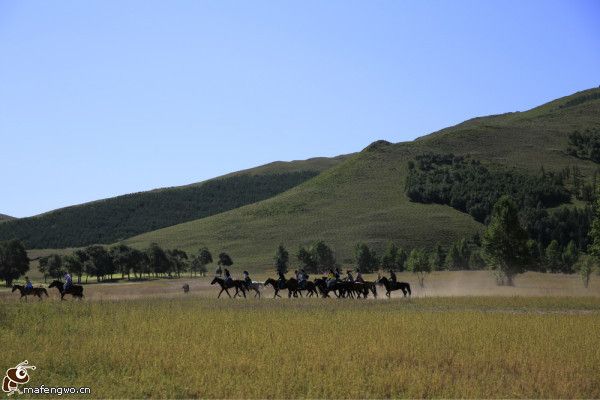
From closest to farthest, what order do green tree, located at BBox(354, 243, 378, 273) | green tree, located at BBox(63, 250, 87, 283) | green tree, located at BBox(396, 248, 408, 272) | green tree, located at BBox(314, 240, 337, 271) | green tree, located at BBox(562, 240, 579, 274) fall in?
green tree, located at BBox(63, 250, 87, 283) → green tree, located at BBox(562, 240, 579, 274) → green tree, located at BBox(314, 240, 337, 271) → green tree, located at BBox(354, 243, 378, 273) → green tree, located at BBox(396, 248, 408, 272)

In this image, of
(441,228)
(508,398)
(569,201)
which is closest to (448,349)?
(508,398)

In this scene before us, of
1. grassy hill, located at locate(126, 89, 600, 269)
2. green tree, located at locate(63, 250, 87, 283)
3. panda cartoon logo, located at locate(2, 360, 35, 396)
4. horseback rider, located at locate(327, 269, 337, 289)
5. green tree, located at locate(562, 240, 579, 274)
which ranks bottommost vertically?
green tree, located at locate(562, 240, 579, 274)

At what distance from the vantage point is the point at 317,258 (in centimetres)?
11888

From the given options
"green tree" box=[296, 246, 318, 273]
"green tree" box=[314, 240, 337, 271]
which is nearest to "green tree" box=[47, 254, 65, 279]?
"green tree" box=[296, 246, 318, 273]

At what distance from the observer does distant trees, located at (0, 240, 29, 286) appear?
9669 cm

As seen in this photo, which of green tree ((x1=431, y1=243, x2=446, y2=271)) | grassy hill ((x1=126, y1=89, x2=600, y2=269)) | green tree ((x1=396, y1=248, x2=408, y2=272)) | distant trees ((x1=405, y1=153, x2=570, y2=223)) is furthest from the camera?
distant trees ((x1=405, y1=153, x2=570, y2=223))

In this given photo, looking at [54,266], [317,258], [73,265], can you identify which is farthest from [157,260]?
[317,258]

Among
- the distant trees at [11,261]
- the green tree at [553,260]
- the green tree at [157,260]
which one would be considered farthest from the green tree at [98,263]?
the green tree at [553,260]

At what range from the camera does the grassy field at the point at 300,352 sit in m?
17.3

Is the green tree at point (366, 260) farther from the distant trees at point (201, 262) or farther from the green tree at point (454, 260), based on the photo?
the distant trees at point (201, 262)

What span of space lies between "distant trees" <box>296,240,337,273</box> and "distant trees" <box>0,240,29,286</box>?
139 ft

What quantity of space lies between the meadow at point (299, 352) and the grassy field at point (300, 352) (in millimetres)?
42

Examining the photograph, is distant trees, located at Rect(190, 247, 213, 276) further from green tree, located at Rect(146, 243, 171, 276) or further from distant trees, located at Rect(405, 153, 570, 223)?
distant trees, located at Rect(405, 153, 570, 223)

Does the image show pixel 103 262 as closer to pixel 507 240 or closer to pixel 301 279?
pixel 507 240
